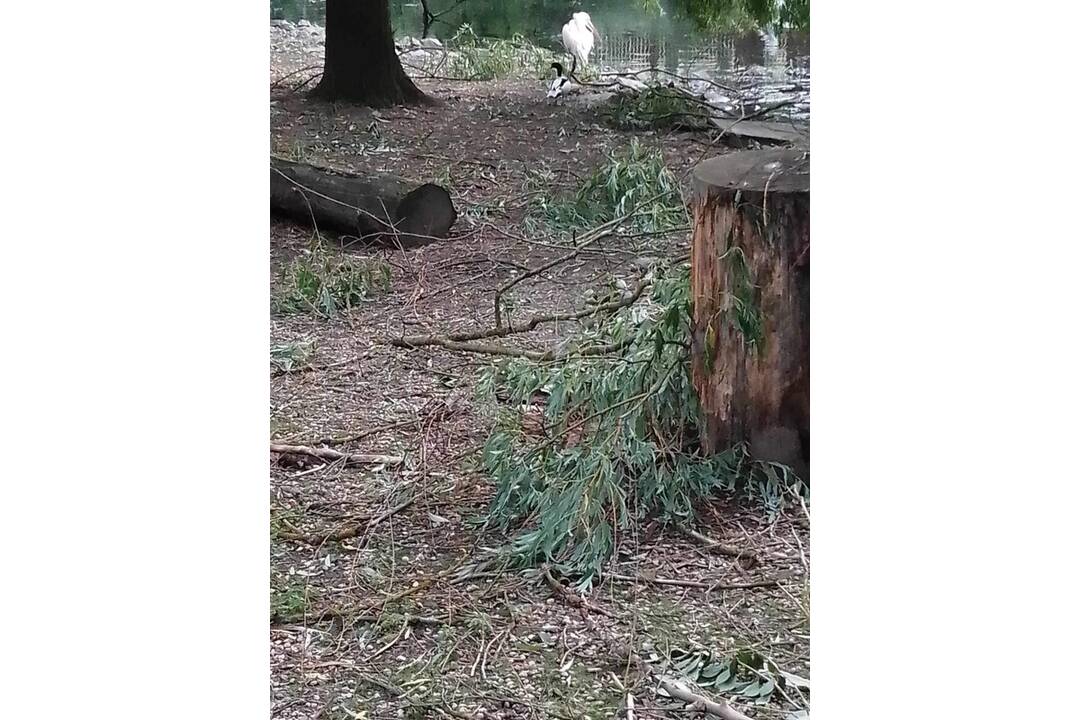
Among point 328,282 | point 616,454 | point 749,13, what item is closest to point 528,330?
point 616,454

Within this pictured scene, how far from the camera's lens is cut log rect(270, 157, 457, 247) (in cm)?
261

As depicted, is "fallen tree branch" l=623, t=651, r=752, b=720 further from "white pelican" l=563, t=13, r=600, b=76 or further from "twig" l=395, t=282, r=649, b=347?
"white pelican" l=563, t=13, r=600, b=76

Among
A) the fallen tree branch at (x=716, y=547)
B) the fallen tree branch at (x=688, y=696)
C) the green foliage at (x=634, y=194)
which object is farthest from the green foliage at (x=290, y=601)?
the green foliage at (x=634, y=194)

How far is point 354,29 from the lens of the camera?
2594mm

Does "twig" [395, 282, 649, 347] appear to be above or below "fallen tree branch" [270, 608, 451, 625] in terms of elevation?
above

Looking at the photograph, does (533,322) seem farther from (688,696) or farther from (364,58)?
(688,696)

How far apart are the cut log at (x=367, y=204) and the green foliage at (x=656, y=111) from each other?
0.38 meters

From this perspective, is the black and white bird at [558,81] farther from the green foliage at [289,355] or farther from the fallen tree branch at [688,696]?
the fallen tree branch at [688,696]

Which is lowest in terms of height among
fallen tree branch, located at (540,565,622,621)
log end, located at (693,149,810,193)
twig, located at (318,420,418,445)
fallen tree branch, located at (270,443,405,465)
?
fallen tree branch, located at (540,565,622,621)

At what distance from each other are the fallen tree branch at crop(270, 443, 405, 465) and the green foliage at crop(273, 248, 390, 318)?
27cm

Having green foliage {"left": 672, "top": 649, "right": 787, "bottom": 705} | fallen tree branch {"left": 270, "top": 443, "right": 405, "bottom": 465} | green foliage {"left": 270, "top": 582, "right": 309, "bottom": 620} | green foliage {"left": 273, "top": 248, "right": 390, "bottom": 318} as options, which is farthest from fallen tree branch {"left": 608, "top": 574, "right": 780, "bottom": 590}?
green foliage {"left": 273, "top": 248, "right": 390, "bottom": 318}

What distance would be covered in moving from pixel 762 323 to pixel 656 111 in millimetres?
456
